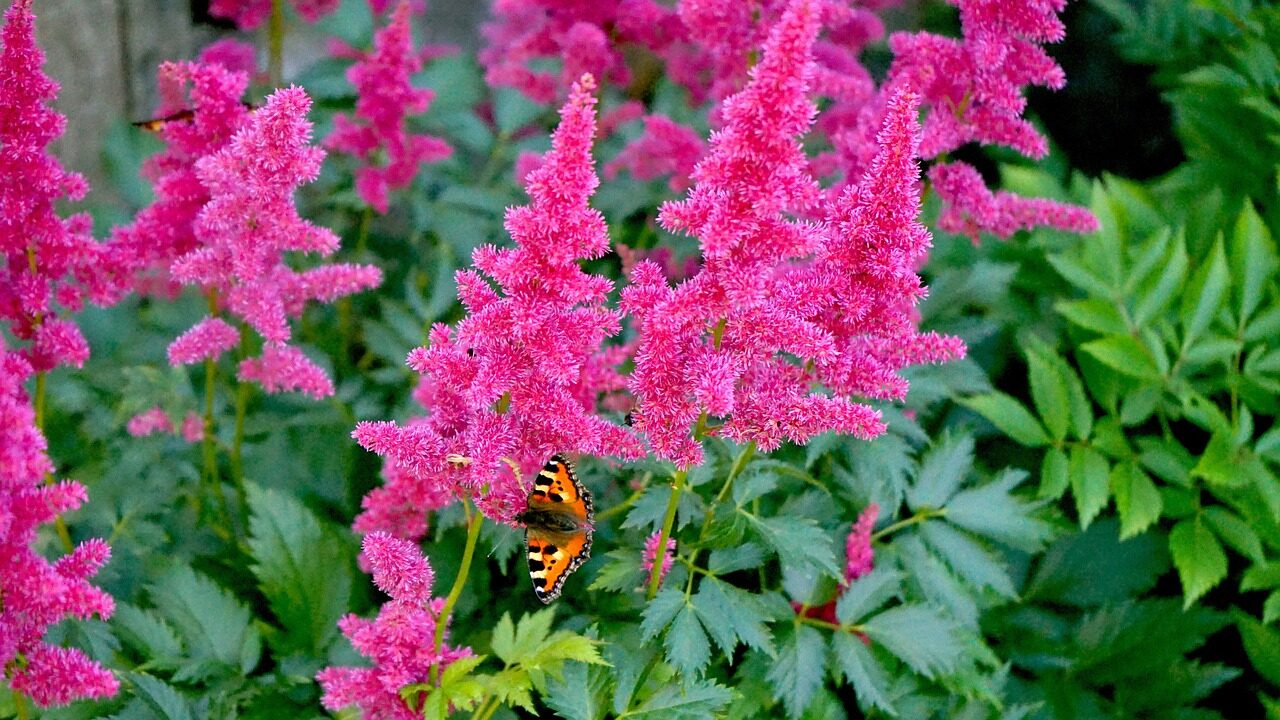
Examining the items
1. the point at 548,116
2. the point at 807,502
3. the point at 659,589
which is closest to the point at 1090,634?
the point at 807,502

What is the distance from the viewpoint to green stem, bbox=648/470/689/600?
1.56 m

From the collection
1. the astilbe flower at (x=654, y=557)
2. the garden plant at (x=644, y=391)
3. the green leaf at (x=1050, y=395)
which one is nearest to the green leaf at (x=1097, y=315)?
the garden plant at (x=644, y=391)

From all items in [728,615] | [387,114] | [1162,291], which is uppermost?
[387,114]

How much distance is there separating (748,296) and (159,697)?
1.10m

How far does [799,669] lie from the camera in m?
1.86

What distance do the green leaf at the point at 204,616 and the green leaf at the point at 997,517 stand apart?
129cm

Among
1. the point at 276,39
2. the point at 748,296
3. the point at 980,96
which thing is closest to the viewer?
the point at 748,296

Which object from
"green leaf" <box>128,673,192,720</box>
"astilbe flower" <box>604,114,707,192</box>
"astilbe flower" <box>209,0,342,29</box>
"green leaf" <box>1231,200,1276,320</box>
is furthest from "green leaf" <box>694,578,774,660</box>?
"astilbe flower" <box>209,0,342,29</box>

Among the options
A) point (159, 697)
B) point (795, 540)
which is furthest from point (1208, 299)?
point (159, 697)

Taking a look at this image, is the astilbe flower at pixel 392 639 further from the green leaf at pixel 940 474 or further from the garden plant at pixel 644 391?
the green leaf at pixel 940 474

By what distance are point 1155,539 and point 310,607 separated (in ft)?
6.00

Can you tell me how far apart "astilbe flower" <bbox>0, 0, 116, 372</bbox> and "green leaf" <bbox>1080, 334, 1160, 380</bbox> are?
6.14 feet

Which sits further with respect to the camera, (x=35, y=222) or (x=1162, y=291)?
(x=1162, y=291)

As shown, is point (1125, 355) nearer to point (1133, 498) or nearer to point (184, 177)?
point (1133, 498)
